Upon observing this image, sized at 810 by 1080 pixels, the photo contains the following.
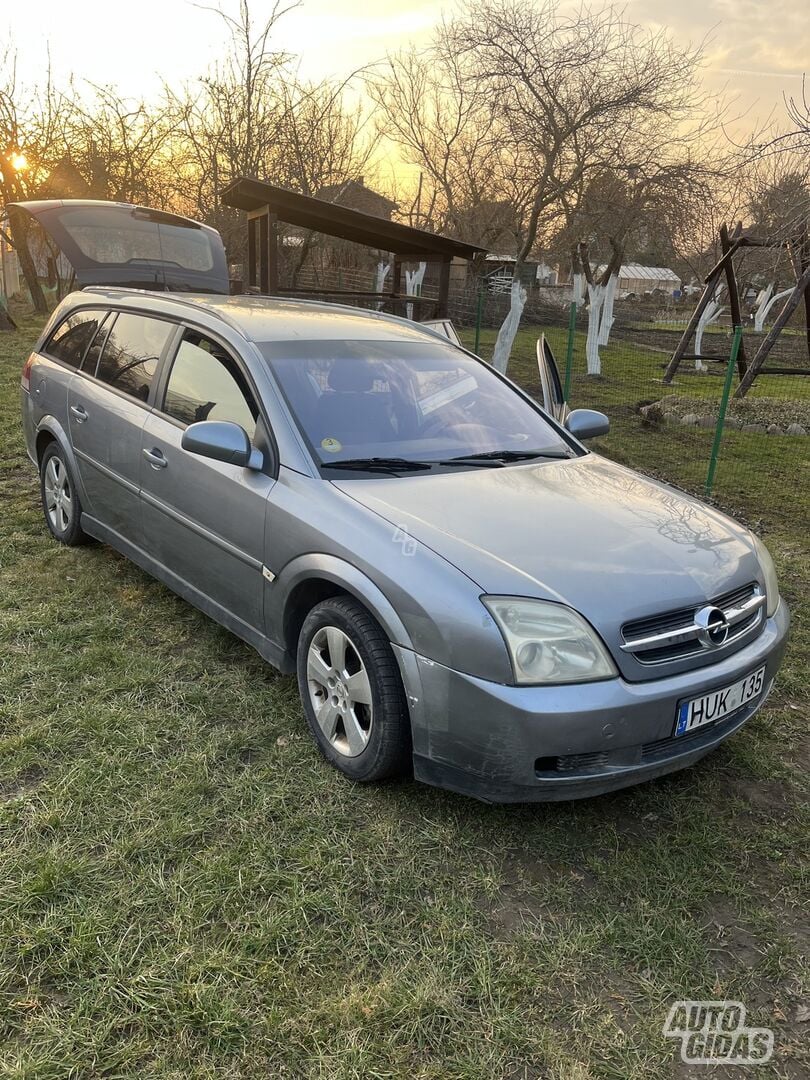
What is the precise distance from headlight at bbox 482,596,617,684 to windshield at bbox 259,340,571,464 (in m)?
1.06

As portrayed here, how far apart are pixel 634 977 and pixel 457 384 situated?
8.67 ft

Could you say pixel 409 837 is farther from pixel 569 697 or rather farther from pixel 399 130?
pixel 399 130

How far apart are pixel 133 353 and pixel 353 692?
246 centimetres

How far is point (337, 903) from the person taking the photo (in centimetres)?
231

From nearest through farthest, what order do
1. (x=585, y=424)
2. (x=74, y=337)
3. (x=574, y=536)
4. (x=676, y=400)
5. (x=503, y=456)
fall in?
(x=574, y=536) → (x=503, y=456) → (x=585, y=424) → (x=74, y=337) → (x=676, y=400)

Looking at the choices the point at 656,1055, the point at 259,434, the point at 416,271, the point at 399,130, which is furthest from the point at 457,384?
the point at 416,271

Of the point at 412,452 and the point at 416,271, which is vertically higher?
the point at 416,271

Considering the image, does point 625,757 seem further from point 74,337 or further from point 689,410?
point 689,410

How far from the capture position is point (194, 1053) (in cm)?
185

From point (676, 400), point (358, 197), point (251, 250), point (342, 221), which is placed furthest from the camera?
point (358, 197)

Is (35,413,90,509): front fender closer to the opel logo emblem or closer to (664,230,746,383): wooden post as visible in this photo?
the opel logo emblem

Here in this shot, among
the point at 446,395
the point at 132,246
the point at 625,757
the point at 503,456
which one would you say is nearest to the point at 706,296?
the point at 132,246

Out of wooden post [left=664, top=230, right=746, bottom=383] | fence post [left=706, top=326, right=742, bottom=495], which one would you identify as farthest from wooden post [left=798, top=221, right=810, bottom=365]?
fence post [left=706, top=326, right=742, bottom=495]
